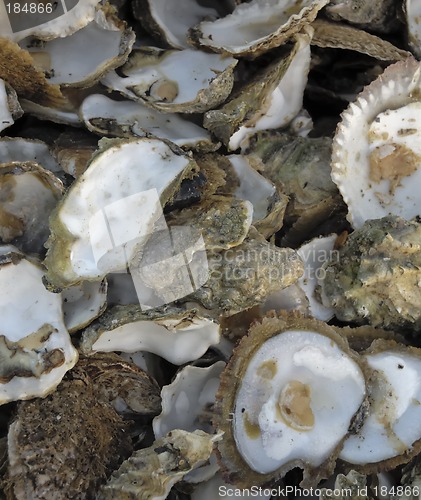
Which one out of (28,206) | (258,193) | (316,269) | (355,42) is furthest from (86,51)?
(316,269)

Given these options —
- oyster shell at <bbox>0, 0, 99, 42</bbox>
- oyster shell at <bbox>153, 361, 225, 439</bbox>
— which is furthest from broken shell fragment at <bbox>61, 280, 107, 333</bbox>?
oyster shell at <bbox>0, 0, 99, 42</bbox>

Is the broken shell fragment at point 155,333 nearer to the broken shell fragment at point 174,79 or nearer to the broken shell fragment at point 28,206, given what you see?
the broken shell fragment at point 28,206

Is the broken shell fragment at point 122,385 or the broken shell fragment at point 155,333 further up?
the broken shell fragment at point 155,333

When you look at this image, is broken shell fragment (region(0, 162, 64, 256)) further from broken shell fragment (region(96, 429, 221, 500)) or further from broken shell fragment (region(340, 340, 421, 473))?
broken shell fragment (region(340, 340, 421, 473))

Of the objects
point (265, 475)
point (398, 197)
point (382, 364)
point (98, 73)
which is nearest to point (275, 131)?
point (398, 197)

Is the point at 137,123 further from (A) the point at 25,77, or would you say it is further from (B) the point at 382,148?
(B) the point at 382,148

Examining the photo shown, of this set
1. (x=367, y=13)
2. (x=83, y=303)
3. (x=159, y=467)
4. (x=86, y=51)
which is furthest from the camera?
(x=367, y=13)

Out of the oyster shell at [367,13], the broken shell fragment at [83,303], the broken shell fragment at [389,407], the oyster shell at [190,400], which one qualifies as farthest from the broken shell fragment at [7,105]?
the broken shell fragment at [389,407]
